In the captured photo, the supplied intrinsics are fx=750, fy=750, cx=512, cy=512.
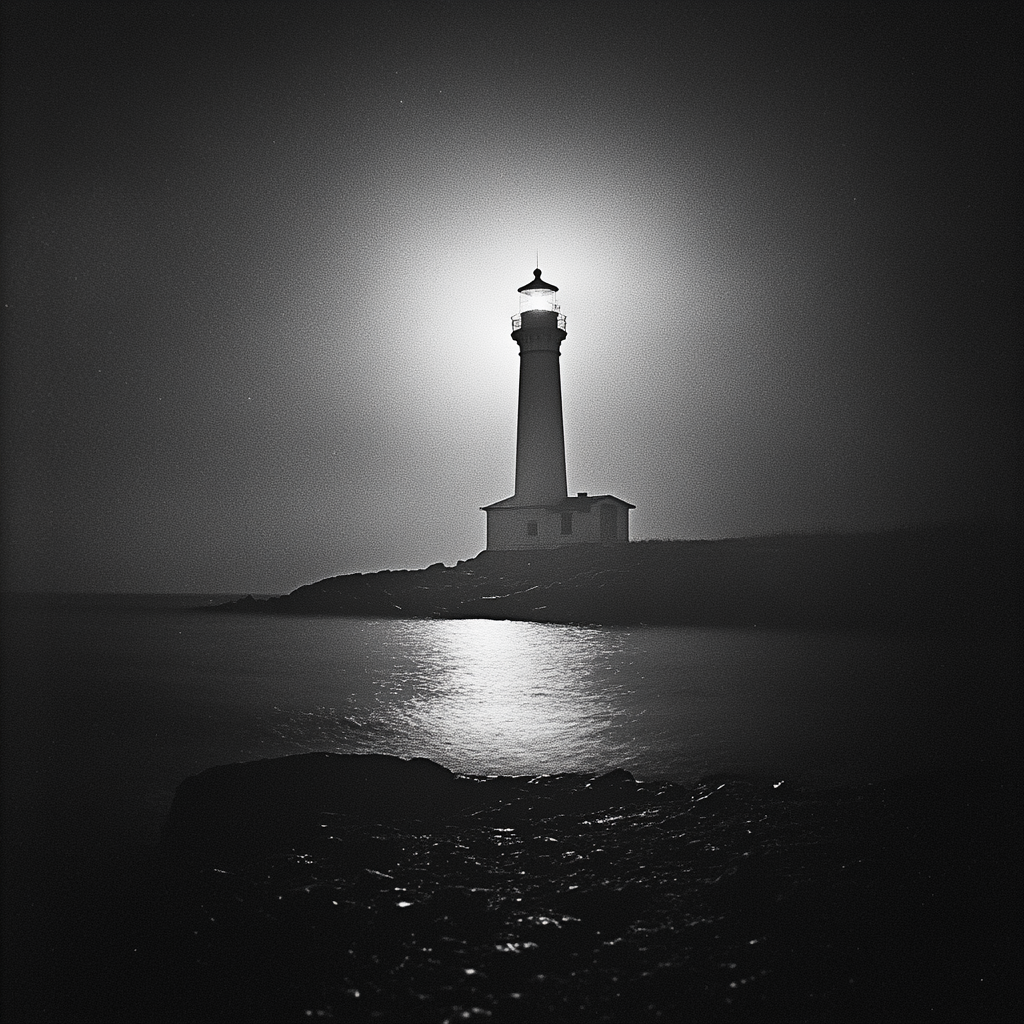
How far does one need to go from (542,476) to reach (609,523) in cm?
273

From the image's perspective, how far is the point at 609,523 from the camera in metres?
24.1

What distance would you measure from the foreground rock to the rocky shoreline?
0.01m

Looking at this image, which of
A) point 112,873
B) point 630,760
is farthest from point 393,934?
point 630,760

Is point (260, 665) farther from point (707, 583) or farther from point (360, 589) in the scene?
point (707, 583)

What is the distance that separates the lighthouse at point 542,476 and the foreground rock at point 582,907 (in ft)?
58.7

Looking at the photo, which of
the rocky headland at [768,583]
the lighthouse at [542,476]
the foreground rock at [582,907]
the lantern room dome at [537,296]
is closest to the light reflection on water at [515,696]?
the rocky headland at [768,583]

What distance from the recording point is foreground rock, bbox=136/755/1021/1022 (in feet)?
10.2

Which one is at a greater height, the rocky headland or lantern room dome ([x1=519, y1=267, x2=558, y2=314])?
lantern room dome ([x1=519, y1=267, x2=558, y2=314])

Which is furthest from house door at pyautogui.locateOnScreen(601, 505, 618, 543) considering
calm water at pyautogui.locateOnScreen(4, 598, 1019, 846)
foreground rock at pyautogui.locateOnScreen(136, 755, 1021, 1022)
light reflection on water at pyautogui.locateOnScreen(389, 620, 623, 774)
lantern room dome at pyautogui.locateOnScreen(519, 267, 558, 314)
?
foreground rock at pyautogui.locateOnScreen(136, 755, 1021, 1022)

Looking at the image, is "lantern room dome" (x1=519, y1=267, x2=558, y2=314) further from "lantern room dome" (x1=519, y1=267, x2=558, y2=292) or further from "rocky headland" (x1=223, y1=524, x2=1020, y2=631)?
"rocky headland" (x1=223, y1=524, x2=1020, y2=631)

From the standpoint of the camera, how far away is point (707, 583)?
23.0 m

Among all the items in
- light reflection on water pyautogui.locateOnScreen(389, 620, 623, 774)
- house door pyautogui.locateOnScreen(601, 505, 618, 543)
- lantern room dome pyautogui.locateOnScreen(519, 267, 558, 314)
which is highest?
lantern room dome pyautogui.locateOnScreen(519, 267, 558, 314)

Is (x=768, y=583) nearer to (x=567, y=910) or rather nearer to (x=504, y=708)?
(x=504, y=708)

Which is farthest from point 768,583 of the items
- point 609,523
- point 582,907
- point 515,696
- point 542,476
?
point 582,907
